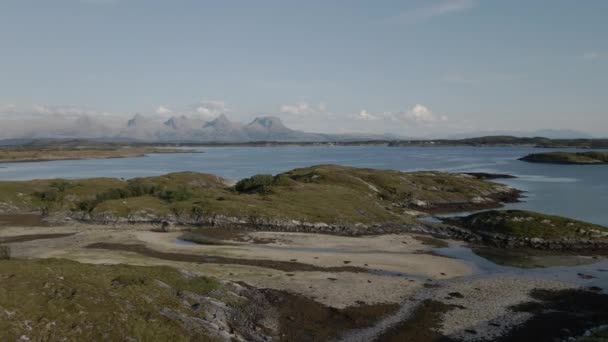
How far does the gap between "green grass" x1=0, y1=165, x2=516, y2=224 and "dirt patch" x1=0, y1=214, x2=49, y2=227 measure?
10.7 feet

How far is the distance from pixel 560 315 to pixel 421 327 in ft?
39.4

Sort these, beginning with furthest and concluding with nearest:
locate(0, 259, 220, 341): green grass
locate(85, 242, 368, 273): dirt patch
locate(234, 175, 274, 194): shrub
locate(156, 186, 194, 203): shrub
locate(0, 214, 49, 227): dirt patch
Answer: locate(234, 175, 274, 194): shrub → locate(156, 186, 194, 203): shrub → locate(0, 214, 49, 227): dirt patch → locate(85, 242, 368, 273): dirt patch → locate(0, 259, 220, 341): green grass

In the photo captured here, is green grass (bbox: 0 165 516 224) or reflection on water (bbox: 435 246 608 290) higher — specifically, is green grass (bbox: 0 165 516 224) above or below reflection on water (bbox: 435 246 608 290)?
above

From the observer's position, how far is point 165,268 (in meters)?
38.7

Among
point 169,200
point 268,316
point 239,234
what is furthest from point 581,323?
point 169,200

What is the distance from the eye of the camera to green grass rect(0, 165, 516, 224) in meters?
78.2

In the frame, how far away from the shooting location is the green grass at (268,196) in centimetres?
7819

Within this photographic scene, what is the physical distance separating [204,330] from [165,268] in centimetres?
1174

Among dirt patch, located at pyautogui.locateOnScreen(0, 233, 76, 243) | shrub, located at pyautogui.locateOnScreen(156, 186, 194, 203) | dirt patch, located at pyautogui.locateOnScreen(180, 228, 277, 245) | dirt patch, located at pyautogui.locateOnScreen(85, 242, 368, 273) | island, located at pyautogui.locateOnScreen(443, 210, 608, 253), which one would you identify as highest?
shrub, located at pyautogui.locateOnScreen(156, 186, 194, 203)

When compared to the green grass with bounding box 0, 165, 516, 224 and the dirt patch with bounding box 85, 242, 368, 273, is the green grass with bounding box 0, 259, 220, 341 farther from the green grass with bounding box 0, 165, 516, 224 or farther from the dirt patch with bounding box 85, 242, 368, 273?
the green grass with bounding box 0, 165, 516, 224

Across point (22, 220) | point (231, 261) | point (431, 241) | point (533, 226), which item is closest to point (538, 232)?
point (533, 226)

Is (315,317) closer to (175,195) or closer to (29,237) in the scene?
(29,237)

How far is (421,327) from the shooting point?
33.3 m

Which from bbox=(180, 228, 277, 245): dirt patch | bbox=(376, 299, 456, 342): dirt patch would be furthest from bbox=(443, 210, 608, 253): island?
bbox=(180, 228, 277, 245): dirt patch
